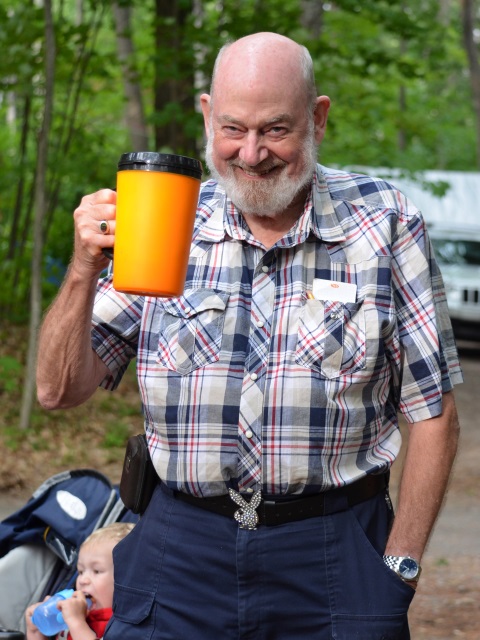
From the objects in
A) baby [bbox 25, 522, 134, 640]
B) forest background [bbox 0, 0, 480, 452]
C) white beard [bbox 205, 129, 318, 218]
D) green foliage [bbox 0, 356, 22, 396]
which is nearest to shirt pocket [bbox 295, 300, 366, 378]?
white beard [bbox 205, 129, 318, 218]

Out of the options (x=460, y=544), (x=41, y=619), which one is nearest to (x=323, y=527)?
(x=41, y=619)

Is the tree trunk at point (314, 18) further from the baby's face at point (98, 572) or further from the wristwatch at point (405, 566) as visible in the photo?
the wristwatch at point (405, 566)

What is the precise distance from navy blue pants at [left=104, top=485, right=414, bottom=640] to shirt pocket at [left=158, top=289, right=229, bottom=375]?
34 centimetres

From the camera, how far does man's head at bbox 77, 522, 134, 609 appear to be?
13.4 ft

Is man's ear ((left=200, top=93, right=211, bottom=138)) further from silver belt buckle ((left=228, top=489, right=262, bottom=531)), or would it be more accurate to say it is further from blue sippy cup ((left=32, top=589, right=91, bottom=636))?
blue sippy cup ((left=32, top=589, right=91, bottom=636))

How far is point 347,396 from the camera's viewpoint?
2.54 meters

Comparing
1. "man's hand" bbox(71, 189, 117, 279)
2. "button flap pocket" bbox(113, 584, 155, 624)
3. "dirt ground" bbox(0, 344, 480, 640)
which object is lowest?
"dirt ground" bbox(0, 344, 480, 640)

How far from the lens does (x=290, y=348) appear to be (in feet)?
8.30

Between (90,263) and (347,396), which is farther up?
(90,263)

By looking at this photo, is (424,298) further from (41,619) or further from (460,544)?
(460,544)

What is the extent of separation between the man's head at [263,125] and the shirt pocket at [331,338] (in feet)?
0.91

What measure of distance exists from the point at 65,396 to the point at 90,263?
1.49 feet

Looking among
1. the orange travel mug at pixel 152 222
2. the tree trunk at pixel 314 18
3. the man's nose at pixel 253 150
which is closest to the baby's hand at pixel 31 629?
the man's nose at pixel 253 150

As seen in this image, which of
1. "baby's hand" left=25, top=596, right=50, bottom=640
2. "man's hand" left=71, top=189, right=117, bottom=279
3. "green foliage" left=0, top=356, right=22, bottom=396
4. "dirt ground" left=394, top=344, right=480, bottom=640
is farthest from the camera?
"green foliage" left=0, top=356, right=22, bottom=396
